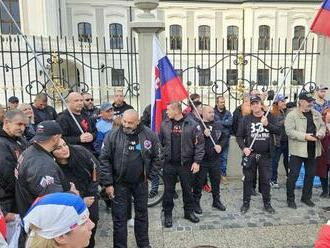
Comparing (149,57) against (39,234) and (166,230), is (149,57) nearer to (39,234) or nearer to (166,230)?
(166,230)

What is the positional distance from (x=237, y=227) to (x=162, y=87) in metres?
2.54

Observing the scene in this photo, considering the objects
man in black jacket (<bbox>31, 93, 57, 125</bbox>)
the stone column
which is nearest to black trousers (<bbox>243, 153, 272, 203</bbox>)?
the stone column

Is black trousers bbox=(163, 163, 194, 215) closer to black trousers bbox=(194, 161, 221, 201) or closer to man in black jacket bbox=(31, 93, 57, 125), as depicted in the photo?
black trousers bbox=(194, 161, 221, 201)

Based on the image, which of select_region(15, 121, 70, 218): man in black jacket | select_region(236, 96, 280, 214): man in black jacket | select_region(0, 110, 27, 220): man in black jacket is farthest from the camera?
select_region(236, 96, 280, 214): man in black jacket

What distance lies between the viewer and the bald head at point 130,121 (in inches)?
175

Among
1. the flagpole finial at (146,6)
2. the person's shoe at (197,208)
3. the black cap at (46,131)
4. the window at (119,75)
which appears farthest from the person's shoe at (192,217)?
the window at (119,75)

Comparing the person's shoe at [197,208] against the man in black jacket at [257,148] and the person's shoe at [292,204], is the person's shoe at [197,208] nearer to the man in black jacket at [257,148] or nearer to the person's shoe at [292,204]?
the man in black jacket at [257,148]

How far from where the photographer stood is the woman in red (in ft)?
20.8

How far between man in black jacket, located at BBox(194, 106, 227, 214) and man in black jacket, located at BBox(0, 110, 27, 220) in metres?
2.98

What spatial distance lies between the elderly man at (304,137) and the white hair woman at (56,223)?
4813 millimetres

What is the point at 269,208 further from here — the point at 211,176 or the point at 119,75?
the point at 119,75

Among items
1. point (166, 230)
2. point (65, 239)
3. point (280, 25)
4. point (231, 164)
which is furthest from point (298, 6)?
point (65, 239)

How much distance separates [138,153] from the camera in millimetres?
4547

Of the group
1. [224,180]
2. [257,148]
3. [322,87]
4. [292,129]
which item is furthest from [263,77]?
[257,148]
